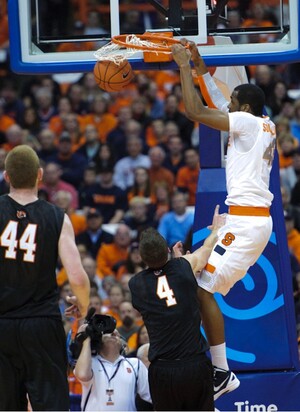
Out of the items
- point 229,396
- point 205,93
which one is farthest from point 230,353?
point 205,93

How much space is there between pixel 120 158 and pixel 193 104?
8154mm

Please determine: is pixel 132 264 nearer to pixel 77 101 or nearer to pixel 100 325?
pixel 77 101

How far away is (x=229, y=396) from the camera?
9.09m

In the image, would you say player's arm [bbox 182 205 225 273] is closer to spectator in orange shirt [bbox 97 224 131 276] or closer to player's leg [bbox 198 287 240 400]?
player's leg [bbox 198 287 240 400]

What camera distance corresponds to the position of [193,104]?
25.3ft

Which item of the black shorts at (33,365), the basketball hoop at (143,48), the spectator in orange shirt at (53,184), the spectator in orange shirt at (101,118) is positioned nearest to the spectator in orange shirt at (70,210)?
the spectator in orange shirt at (53,184)

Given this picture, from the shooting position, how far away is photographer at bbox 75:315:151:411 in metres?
8.84

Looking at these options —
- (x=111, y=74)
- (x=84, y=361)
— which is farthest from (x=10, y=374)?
(x=111, y=74)

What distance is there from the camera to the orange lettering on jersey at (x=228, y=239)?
7.90 metres

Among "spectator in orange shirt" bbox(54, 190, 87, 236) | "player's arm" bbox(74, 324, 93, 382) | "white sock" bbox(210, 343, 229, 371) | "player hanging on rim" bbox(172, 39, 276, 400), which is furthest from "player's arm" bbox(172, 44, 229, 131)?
"spectator in orange shirt" bbox(54, 190, 87, 236)

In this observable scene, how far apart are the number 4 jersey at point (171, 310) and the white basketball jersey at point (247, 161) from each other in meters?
0.76

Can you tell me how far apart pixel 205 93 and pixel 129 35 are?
2.60ft

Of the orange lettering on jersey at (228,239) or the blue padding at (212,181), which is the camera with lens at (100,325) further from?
the blue padding at (212,181)

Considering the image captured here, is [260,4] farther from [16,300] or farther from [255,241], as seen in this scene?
[16,300]
